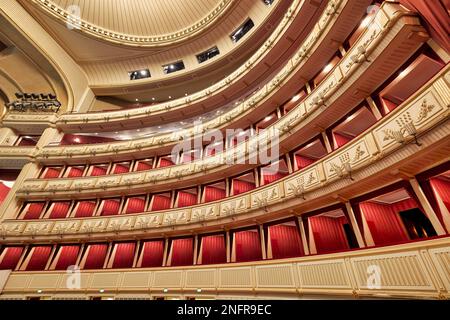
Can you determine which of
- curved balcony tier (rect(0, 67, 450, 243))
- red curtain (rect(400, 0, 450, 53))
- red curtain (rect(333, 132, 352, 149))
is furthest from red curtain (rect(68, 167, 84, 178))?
red curtain (rect(400, 0, 450, 53))

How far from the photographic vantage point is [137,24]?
66.3 feet

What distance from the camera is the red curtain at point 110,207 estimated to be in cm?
1342

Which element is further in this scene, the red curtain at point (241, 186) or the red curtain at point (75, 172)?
the red curtain at point (75, 172)

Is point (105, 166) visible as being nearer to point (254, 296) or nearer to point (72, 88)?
point (72, 88)

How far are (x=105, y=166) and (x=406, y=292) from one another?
16590 millimetres

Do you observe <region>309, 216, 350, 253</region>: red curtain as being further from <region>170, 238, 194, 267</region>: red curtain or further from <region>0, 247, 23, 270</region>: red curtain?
<region>0, 247, 23, 270</region>: red curtain

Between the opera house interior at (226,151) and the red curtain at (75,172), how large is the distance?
0.12 metres

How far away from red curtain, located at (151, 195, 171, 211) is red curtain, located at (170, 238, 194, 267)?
2.71 meters

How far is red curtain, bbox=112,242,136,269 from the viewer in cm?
1120

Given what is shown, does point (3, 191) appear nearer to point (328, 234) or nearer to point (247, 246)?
point (247, 246)

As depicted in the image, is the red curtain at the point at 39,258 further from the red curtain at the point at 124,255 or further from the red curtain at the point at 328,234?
the red curtain at the point at 328,234

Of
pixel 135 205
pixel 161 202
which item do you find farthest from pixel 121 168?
pixel 161 202

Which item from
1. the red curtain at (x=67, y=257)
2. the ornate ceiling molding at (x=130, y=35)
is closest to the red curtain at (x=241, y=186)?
the red curtain at (x=67, y=257)
